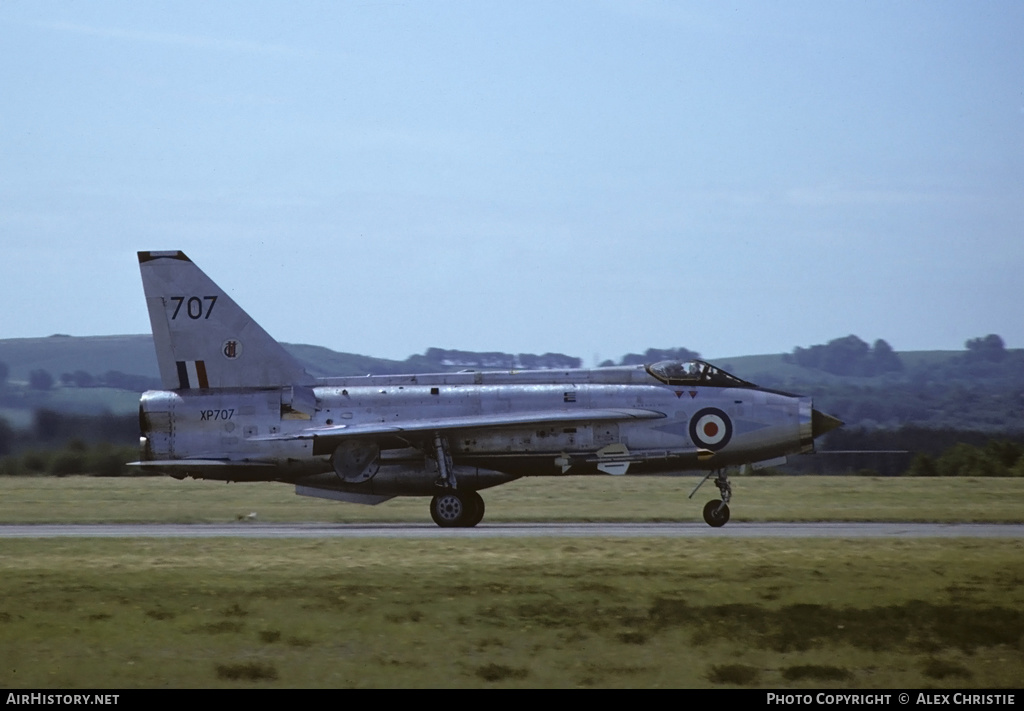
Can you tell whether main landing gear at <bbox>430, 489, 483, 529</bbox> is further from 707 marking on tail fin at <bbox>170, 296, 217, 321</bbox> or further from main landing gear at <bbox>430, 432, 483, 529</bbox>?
707 marking on tail fin at <bbox>170, 296, 217, 321</bbox>

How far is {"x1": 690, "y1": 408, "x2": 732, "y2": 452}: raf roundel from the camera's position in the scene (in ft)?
77.9

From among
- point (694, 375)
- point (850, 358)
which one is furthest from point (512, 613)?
point (850, 358)

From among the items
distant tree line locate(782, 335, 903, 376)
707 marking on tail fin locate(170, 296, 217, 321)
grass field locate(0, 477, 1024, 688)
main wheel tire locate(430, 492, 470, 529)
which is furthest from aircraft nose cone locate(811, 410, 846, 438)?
distant tree line locate(782, 335, 903, 376)

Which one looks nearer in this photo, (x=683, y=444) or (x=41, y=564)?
(x=41, y=564)

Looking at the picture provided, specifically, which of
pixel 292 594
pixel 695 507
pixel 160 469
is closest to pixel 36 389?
pixel 160 469

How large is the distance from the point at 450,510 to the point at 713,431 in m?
5.14

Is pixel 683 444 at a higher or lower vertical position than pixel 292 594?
higher

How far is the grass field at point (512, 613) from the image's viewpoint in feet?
37.3

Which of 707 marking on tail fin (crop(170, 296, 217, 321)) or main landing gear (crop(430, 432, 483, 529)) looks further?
707 marking on tail fin (crop(170, 296, 217, 321))

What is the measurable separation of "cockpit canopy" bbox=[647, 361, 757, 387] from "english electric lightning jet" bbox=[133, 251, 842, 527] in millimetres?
25

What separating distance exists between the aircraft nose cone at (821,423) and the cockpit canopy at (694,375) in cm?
131
